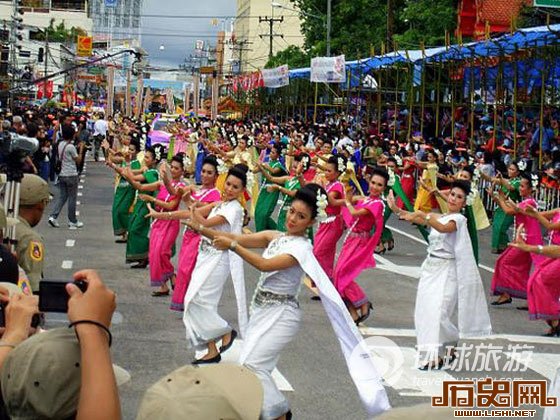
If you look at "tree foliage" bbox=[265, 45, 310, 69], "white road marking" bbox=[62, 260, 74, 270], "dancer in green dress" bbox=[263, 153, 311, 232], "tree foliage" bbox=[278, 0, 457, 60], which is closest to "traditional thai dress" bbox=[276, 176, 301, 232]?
"dancer in green dress" bbox=[263, 153, 311, 232]

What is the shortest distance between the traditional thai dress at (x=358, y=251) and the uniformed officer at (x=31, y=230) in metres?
6.04

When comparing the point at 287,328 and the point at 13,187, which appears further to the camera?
the point at 287,328

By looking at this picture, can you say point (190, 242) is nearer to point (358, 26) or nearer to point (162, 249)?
point (162, 249)

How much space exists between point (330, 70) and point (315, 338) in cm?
2689

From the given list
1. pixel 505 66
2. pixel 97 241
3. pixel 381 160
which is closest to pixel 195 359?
pixel 97 241

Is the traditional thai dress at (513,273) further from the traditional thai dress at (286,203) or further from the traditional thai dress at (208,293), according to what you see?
the traditional thai dress at (208,293)

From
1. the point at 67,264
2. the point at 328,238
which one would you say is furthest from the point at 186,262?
the point at 67,264

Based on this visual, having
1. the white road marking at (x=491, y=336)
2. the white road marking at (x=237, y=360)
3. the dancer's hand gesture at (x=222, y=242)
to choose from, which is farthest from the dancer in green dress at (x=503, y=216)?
the dancer's hand gesture at (x=222, y=242)

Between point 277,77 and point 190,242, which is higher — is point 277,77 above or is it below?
above

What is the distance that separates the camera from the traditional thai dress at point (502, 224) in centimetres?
1777

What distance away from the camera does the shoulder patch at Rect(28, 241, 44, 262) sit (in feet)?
22.2

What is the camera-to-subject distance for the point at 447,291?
10859 mm

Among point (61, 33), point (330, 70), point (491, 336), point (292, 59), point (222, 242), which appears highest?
point (61, 33)

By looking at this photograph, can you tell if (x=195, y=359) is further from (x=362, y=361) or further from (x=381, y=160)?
(x=381, y=160)
